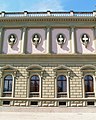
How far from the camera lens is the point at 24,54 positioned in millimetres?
25250

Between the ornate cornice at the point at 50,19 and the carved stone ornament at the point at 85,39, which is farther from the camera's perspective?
the ornate cornice at the point at 50,19

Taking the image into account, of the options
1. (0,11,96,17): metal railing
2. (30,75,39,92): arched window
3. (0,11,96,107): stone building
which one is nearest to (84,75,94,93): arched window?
(0,11,96,107): stone building

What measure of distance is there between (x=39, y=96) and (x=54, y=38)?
666 cm

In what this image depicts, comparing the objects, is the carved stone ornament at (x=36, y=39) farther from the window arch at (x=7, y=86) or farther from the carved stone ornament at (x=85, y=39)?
the carved stone ornament at (x=85, y=39)

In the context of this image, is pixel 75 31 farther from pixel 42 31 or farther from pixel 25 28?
pixel 25 28

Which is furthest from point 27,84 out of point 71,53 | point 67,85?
point 71,53

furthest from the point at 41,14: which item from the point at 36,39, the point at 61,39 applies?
the point at 61,39

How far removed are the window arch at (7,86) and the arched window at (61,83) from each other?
197 inches

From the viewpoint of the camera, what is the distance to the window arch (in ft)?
80.9

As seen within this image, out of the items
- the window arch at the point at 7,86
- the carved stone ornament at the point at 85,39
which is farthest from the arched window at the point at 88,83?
the window arch at the point at 7,86

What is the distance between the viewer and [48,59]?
25188 mm

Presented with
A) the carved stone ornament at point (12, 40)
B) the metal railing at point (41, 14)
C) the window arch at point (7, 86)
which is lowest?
the window arch at point (7, 86)

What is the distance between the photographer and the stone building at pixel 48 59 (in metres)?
24.3

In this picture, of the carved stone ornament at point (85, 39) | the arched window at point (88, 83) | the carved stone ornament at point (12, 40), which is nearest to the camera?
the arched window at point (88, 83)
